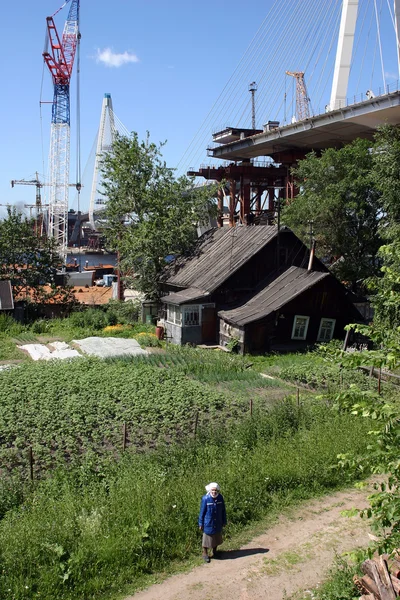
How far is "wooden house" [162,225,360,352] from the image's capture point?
24234 mm

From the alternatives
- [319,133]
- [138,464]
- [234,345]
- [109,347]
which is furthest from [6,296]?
[319,133]

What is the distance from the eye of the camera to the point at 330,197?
29.6 m

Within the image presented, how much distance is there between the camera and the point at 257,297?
1020 inches

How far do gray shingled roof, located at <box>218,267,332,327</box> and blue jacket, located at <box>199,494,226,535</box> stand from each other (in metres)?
14.6

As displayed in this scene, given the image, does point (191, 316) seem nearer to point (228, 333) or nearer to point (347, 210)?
point (228, 333)

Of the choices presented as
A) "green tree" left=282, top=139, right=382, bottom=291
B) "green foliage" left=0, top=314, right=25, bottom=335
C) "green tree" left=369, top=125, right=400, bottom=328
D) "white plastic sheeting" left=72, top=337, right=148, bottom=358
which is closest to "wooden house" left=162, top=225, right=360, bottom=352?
"green tree" left=369, top=125, right=400, bottom=328

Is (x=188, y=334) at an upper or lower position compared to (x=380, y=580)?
upper

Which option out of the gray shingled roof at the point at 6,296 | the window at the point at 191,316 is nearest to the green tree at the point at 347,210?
the window at the point at 191,316

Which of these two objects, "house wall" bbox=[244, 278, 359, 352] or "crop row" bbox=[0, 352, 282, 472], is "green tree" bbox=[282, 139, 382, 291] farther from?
"crop row" bbox=[0, 352, 282, 472]

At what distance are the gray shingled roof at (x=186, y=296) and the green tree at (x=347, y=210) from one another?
786 centimetres

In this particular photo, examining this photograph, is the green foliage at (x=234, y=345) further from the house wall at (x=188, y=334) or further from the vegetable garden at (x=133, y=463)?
the vegetable garden at (x=133, y=463)

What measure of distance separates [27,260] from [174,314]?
35.7 ft

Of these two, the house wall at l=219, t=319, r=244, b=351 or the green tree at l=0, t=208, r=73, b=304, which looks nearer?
the house wall at l=219, t=319, r=244, b=351

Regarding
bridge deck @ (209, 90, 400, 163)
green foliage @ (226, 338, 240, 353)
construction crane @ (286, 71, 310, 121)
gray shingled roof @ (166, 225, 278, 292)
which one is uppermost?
construction crane @ (286, 71, 310, 121)
